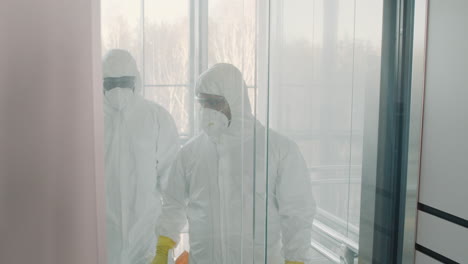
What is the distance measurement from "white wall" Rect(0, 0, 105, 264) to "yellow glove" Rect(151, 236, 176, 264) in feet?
0.52

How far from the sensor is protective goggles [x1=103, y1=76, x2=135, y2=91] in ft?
4.24

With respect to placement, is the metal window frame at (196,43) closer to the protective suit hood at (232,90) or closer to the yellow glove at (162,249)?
the protective suit hood at (232,90)

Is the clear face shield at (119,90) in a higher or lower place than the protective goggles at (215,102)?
higher

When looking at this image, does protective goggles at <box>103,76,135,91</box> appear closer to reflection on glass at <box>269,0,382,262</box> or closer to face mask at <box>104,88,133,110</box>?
face mask at <box>104,88,133,110</box>

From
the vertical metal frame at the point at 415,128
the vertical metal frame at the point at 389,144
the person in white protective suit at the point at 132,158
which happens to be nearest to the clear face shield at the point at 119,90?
the person in white protective suit at the point at 132,158

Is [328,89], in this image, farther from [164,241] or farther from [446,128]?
[164,241]

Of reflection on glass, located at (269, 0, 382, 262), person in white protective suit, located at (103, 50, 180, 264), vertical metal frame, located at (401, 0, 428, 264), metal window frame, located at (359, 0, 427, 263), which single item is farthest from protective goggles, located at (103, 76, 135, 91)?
vertical metal frame, located at (401, 0, 428, 264)

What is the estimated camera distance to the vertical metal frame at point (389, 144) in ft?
5.40

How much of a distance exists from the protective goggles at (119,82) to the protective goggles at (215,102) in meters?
0.19

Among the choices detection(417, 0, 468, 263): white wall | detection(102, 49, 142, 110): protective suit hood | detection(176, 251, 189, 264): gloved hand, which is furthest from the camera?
detection(417, 0, 468, 263): white wall

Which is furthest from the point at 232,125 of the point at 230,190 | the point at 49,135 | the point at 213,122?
the point at 49,135

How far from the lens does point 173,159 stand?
137 cm

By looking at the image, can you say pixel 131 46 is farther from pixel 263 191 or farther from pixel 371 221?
pixel 371 221

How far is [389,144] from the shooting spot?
1693mm
